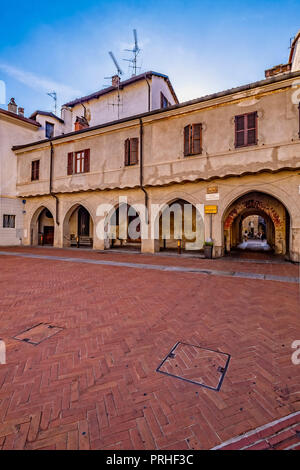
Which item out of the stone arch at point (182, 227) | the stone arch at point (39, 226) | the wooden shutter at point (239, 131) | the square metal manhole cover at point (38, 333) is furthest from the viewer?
the stone arch at point (39, 226)

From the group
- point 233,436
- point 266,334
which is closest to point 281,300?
point 266,334

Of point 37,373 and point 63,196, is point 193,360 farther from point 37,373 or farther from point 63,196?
point 63,196

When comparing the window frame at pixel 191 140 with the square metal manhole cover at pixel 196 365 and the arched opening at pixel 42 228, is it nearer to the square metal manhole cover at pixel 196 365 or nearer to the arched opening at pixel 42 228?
the square metal manhole cover at pixel 196 365

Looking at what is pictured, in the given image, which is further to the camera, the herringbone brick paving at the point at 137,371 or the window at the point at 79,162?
the window at the point at 79,162

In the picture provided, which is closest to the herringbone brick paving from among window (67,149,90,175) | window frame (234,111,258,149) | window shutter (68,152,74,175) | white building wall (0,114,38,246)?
window frame (234,111,258,149)

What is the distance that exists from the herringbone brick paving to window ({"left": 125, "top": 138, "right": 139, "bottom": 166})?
10.3m

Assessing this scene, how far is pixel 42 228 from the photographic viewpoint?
19.2 meters

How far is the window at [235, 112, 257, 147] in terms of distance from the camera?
1029 centimetres

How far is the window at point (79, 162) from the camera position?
15.1m

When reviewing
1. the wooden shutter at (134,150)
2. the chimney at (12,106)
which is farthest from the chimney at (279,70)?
the chimney at (12,106)

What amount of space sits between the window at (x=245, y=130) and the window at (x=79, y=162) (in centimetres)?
982

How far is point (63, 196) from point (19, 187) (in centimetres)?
494

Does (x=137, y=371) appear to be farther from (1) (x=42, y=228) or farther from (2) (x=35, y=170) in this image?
(1) (x=42, y=228)

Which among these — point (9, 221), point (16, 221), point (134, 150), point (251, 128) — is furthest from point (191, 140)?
point (9, 221)
